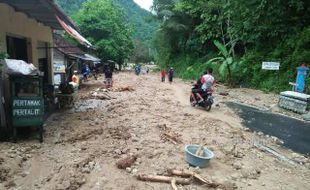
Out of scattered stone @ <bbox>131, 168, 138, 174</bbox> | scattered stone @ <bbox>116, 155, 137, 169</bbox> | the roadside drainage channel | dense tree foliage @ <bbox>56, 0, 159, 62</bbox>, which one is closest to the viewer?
scattered stone @ <bbox>131, 168, 138, 174</bbox>

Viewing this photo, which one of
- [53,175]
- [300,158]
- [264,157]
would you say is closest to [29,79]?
[53,175]

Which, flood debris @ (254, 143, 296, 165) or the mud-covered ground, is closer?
the mud-covered ground

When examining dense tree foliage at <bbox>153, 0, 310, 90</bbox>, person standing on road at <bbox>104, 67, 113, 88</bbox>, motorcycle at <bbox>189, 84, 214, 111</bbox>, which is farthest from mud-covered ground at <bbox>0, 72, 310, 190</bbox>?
dense tree foliage at <bbox>153, 0, 310, 90</bbox>

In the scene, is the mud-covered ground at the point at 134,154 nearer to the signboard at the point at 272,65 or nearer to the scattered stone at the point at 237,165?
the scattered stone at the point at 237,165

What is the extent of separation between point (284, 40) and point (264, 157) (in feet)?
56.3

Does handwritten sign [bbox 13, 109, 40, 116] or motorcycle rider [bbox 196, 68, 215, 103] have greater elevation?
motorcycle rider [bbox 196, 68, 215, 103]

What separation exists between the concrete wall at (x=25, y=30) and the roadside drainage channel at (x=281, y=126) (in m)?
8.89

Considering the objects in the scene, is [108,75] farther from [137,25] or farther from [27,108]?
[137,25]

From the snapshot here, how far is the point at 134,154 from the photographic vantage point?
695cm

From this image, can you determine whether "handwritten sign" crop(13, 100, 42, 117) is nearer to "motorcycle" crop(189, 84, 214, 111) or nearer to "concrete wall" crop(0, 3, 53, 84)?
"concrete wall" crop(0, 3, 53, 84)

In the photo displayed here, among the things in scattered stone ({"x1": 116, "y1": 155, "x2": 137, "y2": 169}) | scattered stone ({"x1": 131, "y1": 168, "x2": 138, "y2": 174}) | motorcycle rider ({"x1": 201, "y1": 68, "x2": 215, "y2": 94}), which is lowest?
scattered stone ({"x1": 131, "y1": 168, "x2": 138, "y2": 174})

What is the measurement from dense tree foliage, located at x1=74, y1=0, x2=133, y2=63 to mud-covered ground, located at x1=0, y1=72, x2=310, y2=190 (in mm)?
32154

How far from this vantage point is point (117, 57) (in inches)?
1775

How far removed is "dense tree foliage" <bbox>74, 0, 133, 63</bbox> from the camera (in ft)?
138
